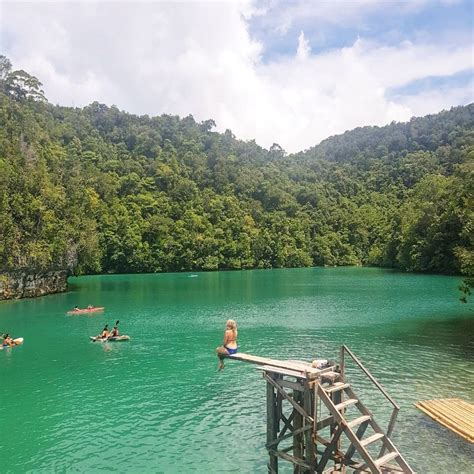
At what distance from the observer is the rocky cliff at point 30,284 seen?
224 ft

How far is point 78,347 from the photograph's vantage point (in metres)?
37.8

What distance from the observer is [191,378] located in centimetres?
2777

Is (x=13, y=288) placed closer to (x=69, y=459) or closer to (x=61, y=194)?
(x=61, y=194)

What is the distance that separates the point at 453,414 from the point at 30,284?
66987mm

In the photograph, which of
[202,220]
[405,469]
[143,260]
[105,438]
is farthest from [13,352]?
[202,220]

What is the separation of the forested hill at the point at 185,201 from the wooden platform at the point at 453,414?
2377 inches

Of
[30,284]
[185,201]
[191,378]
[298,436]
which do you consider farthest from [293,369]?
[185,201]

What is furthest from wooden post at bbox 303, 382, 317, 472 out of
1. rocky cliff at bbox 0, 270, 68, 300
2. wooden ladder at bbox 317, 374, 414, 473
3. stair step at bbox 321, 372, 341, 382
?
rocky cliff at bbox 0, 270, 68, 300

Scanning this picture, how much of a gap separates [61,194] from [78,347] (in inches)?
1919

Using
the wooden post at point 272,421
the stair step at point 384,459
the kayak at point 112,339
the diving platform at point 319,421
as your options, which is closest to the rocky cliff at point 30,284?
the kayak at point 112,339

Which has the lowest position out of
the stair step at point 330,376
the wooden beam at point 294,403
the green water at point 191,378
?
the green water at point 191,378

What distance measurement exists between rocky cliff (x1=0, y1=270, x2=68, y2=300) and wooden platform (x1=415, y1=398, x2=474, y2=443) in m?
61.5

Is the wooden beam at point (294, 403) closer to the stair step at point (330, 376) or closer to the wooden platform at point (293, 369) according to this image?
the wooden platform at point (293, 369)

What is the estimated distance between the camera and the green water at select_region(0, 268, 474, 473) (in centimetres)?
1770
